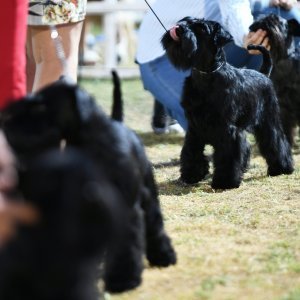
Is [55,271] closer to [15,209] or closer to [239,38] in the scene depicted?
[15,209]

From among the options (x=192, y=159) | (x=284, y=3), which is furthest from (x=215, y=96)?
(x=284, y=3)

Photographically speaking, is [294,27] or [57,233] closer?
[57,233]

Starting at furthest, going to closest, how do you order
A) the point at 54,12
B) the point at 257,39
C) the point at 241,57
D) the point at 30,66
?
the point at 241,57 < the point at 257,39 < the point at 30,66 < the point at 54,12

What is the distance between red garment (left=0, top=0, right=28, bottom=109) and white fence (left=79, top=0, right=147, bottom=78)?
8.22m

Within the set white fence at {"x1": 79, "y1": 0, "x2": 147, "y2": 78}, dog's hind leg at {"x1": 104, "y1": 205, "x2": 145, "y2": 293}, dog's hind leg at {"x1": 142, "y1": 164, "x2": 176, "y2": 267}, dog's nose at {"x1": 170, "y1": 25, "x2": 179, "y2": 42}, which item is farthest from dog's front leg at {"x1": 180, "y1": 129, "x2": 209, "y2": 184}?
white fence at {"x1": 79, "y1": 0, "x2": 147, "y2": 78}

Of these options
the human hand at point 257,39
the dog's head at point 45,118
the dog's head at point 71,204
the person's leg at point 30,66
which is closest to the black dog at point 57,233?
the dog's head at point 71,204

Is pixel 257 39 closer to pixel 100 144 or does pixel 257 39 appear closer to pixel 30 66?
pixel 30 66

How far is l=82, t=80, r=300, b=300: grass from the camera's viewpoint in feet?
7.82

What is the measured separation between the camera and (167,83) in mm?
5484

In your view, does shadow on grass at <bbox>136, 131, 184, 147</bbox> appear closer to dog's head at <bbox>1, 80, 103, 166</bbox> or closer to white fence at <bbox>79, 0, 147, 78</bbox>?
dog's head at <bbox>1, 80, 103, 166</bbox>

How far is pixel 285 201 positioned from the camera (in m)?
3.74

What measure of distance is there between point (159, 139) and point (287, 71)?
1465mm

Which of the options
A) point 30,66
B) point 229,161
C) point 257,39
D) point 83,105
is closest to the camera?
point 83,105

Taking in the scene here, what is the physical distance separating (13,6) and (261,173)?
2427 millimetres
